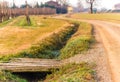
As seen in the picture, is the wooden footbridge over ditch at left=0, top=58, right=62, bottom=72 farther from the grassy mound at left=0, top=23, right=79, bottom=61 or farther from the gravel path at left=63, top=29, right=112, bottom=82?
the grassy mound at left=0, top=23, right=79, bottom=61

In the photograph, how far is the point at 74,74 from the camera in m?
15.3

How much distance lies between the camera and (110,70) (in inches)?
641

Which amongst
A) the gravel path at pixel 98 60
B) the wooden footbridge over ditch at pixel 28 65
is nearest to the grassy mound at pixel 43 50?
the wooden footbridge over ditch at pixel 28 65

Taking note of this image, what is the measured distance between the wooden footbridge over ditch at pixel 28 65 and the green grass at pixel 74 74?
0.60 meters

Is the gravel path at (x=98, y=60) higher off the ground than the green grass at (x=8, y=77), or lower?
higher

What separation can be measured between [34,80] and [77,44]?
750cm

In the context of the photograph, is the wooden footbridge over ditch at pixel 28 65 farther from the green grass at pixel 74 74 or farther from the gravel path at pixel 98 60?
the gravel path at pixel 98 60

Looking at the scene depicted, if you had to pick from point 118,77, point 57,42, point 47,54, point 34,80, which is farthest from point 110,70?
point 57,42

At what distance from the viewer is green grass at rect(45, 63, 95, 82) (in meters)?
14.2

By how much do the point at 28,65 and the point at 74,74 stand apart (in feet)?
11.7

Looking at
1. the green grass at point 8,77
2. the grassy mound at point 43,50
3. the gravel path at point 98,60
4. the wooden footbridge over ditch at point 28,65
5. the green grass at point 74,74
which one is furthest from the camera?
the grassy mound at point 43,50

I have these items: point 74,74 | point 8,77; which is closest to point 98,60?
point 74,74

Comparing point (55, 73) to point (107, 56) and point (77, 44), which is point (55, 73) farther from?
point (77, 44)

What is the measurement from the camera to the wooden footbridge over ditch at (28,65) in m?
17.6
